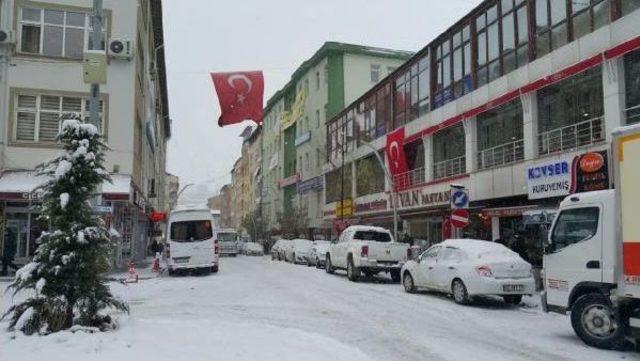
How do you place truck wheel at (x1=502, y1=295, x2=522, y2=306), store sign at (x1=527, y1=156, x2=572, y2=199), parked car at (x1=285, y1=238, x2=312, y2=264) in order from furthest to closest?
1. parked car at (x1=285, y1=238, x2=312, y2=264)
2. store sign at (x1=527, y1=156, x2=572, y2=199)
3. truck wheel at (x1=502, y1=295, x2=522, y2=306)

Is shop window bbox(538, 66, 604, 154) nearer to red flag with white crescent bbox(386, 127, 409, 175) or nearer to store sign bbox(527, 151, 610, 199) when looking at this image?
store sign bbox(527, 151, 610, 199)

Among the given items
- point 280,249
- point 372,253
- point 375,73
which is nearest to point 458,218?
point 372,253

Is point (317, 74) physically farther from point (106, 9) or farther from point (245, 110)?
point (106, 9)

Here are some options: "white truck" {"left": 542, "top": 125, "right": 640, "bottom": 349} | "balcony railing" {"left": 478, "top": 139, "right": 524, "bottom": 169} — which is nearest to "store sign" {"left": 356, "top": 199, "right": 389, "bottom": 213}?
"balcony railing" {"left": 478, "top": 139, "right": 524, "bottom": 169}

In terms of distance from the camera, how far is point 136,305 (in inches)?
571

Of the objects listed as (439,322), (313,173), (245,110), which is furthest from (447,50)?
(313,173)

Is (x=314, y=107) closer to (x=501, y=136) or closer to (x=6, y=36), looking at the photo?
(x=501, y=136)

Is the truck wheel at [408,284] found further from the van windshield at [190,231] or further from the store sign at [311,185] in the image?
the store sign at [311,185]

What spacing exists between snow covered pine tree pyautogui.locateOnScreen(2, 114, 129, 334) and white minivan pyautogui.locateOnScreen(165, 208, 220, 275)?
1473 cm

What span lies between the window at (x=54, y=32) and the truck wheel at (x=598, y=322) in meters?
22.8

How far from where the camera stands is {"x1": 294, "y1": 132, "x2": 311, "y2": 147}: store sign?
5781 cm

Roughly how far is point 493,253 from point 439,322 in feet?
12.0

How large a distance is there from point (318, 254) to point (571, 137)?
14.6 m

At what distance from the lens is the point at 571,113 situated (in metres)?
21.3
